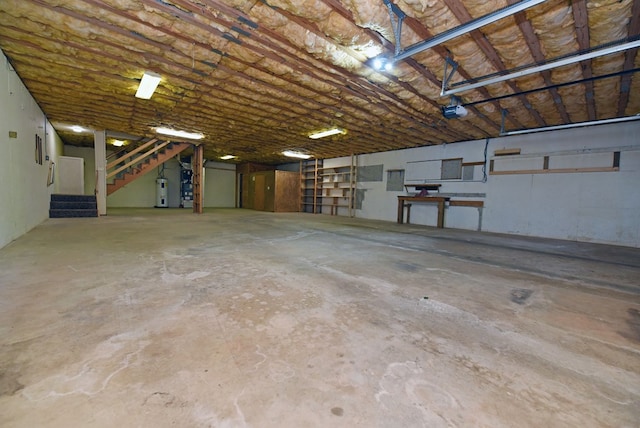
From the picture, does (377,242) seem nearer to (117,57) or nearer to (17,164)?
(117,57)

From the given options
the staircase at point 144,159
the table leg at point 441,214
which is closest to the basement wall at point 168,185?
the staircase at point 144,159

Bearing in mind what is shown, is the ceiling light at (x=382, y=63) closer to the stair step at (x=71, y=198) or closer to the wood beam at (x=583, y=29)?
the wood beam at (x=583, y=29)

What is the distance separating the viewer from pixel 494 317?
6.59 feet

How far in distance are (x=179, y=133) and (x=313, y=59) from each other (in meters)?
6.60

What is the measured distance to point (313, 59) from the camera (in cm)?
372

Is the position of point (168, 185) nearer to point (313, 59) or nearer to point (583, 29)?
point (313, 59)

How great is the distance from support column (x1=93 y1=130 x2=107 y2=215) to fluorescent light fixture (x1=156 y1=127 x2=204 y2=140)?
181 centimetres

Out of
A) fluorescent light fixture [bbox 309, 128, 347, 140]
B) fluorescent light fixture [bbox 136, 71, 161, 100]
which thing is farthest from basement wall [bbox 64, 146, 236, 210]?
fluorescent light fixture [bbox 136, 71, 161, 100]

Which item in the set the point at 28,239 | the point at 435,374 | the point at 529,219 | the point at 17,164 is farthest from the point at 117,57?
the point at 529,219

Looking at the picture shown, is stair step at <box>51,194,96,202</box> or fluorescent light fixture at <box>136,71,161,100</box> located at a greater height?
fluorescent light fixture at <box>136,71,161,100</box>

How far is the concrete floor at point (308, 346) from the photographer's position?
3.55 ft

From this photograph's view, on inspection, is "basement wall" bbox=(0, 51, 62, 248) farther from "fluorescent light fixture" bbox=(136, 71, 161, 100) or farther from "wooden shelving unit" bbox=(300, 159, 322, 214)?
"wooden shelving unit" bbox=(300, 159, 322, 214)

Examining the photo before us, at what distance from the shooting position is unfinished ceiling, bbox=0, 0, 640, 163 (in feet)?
9.09

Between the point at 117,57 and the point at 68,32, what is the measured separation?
0.62 metres
